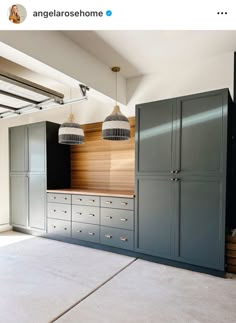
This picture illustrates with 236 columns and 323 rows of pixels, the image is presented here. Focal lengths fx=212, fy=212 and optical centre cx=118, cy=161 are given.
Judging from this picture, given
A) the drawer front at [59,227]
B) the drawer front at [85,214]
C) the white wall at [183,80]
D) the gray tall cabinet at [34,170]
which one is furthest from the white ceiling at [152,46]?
the drawer front at [59,227]

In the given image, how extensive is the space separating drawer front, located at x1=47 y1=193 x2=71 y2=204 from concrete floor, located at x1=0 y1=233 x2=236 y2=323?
0.94 m

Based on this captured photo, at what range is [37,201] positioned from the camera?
160 inches

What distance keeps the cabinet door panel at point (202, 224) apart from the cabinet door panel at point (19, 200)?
121 inches

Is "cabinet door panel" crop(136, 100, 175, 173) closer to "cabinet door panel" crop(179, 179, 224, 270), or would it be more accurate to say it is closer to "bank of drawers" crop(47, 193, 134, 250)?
"cabinet door panel" crop(179, 179, 224, 270)

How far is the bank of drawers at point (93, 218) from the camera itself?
3.10 meters

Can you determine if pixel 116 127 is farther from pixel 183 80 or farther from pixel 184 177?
pixel 183 80

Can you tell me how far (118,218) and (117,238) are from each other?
0.30 metres

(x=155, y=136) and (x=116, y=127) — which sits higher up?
(x=116, y=127)

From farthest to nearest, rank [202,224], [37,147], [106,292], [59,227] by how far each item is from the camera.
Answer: [37,147], [59,227], [202,224], [106,292]

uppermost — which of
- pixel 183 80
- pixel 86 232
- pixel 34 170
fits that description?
pixel 183 80

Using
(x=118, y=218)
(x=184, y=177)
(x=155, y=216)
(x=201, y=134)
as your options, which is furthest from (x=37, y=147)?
(x=201, y=134)

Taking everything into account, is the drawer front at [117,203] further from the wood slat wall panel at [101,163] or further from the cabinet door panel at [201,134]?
the cabinet door panel at [201,134]
